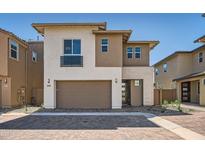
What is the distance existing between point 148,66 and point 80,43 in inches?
240

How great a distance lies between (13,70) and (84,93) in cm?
592

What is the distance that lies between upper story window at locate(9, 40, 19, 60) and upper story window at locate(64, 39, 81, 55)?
14.0 ft

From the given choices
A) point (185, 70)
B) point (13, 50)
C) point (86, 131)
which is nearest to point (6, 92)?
point (13, 50)

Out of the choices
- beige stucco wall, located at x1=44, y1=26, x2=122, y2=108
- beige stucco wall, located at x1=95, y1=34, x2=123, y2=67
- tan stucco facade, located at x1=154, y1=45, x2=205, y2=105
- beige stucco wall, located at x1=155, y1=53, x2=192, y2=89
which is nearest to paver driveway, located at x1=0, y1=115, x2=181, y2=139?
beige stucco wall, located at x1=44, y1=26, x2=122, y2=108

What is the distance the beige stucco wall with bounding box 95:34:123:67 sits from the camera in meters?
18.8

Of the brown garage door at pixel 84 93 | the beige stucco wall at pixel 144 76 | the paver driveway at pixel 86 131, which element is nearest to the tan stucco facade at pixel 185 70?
the beige stucco wall at pixel 144 76

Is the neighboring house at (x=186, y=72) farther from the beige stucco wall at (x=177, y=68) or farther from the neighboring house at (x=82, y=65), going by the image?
the neighboring house at (x=82, y=65)

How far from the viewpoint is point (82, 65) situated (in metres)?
18.4

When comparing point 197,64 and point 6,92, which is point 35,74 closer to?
point 6,92

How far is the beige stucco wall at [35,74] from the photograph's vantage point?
74.8 ft

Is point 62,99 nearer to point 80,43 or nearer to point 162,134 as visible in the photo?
point 80,43

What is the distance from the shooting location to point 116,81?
1838 centimetres
